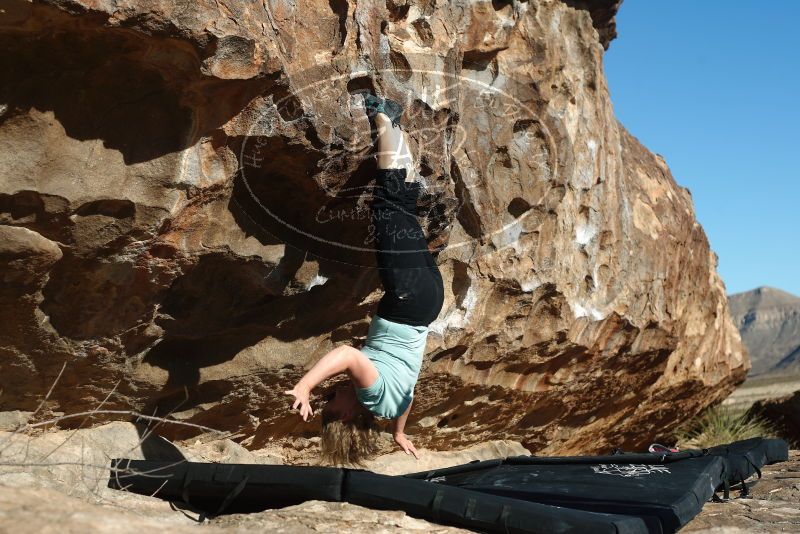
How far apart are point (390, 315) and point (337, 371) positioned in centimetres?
48

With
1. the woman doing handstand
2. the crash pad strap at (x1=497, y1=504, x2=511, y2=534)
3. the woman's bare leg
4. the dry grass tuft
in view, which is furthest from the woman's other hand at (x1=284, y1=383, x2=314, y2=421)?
the dry grass tuft

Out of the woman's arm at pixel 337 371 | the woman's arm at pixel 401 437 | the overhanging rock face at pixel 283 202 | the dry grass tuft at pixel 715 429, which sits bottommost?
the dry grass tuft at pixel 715 429

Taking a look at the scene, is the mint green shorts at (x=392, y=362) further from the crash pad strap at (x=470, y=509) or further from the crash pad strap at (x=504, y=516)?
the crash pad strap at (x=504, y=516)

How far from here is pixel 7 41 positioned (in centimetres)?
318

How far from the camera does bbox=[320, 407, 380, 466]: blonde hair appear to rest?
12.7ft

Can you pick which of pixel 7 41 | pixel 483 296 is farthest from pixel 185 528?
pixel 483 296

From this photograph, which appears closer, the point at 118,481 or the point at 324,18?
the point at 118,481

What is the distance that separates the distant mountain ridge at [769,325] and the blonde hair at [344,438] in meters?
75.0

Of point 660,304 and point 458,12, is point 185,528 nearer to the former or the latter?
point 458,12

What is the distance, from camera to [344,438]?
3.88 meters

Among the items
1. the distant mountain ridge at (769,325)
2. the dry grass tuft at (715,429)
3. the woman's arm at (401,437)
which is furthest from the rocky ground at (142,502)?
the distant mountain ridge at (769,325)

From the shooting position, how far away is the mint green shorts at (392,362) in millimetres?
3852

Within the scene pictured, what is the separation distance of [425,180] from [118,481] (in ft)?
7.19

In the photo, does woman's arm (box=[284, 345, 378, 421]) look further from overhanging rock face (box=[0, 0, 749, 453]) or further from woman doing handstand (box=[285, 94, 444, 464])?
overhanging rock face (box=[0, 0, 749, 453])
